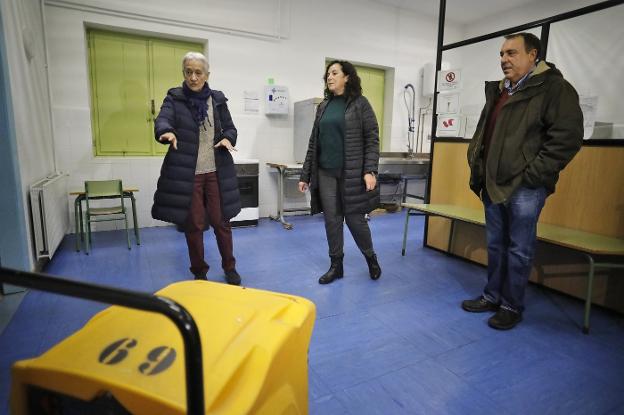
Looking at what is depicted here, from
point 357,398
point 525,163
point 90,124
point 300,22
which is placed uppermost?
point 300,22

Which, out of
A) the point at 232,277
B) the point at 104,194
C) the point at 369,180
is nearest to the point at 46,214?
the point at 104,194

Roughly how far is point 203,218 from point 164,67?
109 inches

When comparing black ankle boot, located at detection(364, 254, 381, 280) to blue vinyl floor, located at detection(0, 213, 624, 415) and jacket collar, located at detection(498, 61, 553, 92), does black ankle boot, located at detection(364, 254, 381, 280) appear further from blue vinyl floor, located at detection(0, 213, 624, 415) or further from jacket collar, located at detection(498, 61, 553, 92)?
jacket collar, located at detection(498, 61, 553, 92)

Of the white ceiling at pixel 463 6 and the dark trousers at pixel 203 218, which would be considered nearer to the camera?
the dark trousers at pixel 203 218

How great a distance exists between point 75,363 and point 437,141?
11.0ft

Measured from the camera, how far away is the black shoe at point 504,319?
2148 millimetres

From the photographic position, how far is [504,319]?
2.17m

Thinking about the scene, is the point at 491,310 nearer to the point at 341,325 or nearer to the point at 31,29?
the point at 341,325

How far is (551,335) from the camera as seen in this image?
2105mm

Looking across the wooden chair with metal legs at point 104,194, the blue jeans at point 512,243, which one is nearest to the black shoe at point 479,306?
the blue jeans at point 512,243

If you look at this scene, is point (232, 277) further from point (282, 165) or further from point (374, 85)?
point (374, 85)

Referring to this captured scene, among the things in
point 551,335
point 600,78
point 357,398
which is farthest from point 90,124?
point 600,78

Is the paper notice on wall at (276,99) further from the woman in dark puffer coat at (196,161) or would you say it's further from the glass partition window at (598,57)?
the glass partition window at (598,57)

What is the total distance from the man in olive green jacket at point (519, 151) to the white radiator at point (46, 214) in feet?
9.45
